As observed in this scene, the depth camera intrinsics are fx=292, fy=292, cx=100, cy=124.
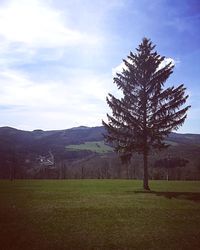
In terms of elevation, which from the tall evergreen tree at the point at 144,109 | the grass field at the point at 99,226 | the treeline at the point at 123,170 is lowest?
the treeline at the point at 123,170

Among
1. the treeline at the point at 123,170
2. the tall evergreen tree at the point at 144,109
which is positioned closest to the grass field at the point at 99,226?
the tall evergreen tree at the point at 144,109

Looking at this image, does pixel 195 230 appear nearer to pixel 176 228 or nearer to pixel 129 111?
pixel 176 228

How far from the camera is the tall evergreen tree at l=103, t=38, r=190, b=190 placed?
96.6 feet

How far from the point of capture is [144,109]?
3003 centimetres

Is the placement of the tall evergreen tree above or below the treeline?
above

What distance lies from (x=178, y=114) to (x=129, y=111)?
493 cm

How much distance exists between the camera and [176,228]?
1235 centimetres

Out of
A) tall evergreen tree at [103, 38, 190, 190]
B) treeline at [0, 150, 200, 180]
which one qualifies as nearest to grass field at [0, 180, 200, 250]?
tall evergreen tree at [103, 38, 190, 190]

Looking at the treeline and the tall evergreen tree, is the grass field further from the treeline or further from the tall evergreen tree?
the treeline

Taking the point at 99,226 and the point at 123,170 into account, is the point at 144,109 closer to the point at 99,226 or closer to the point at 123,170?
the point at 99,226

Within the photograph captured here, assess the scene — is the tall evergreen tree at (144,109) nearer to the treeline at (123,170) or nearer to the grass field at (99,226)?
the grass field at (99,226)

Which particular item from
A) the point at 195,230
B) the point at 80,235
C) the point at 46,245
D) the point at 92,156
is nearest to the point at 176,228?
the point at 195,230

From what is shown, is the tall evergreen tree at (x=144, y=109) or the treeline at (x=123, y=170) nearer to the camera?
the tall evergreen tree at (x=144, y=109)

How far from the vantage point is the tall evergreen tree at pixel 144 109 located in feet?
96.6
